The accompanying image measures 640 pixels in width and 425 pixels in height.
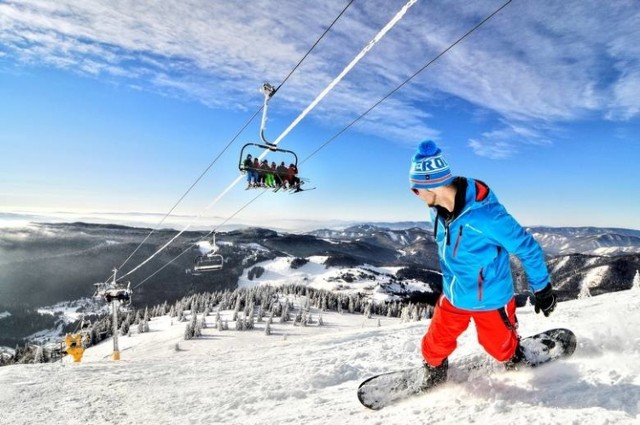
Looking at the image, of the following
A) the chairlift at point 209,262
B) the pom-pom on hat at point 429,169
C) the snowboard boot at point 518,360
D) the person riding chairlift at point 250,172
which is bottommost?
the snowboard boot at point 518,360

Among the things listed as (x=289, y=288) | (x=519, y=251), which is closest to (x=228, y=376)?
(x=519, y=251)

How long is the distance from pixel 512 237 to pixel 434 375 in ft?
6.38

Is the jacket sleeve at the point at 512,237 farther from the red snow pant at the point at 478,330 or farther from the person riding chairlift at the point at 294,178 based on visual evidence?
the person riding chairlift at the point at 294,178

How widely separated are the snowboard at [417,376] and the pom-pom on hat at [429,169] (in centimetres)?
229

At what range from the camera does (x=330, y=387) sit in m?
6.12

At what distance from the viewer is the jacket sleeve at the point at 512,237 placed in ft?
12.4

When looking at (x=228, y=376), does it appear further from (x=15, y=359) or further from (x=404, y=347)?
(x=15, y=359)

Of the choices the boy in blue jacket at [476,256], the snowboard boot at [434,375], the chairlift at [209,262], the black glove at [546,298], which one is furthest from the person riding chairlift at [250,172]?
the chairlift at [209,262]

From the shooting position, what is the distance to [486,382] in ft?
14.0

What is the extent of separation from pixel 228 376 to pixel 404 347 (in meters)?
3.79

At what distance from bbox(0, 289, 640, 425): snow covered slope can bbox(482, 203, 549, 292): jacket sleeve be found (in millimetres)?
1227

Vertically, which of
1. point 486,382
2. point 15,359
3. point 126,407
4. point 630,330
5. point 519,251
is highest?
point 519,251

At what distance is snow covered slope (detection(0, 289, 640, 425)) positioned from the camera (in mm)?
3613

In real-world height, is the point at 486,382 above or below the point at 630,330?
below
